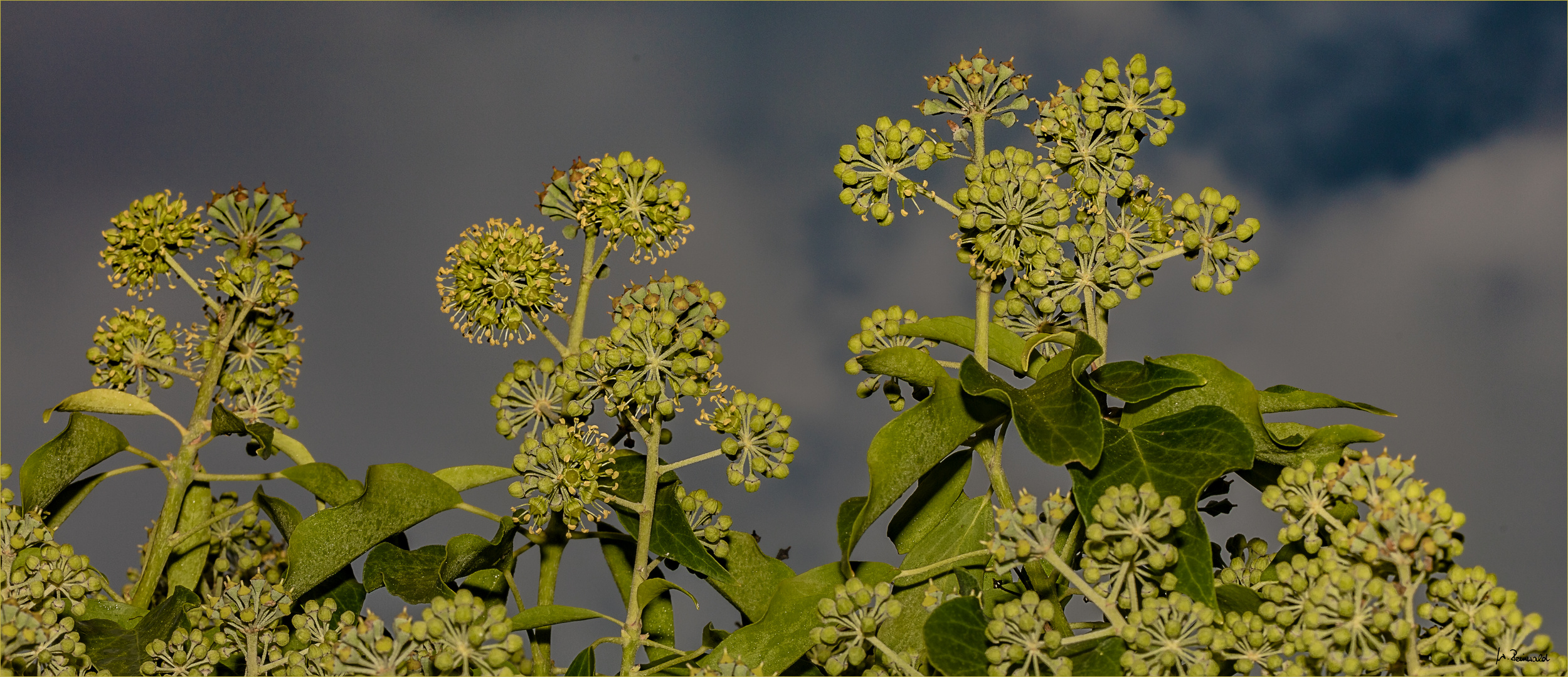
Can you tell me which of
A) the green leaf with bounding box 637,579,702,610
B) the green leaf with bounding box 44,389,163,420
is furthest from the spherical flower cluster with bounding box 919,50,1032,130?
the green leaf with bounding box 44,389,163,420

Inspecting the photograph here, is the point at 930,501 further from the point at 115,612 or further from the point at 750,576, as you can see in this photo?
the point at 115,612

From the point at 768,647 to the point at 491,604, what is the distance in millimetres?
589

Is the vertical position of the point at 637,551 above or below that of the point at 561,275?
below

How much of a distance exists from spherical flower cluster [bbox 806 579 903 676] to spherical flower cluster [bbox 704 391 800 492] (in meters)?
0.28

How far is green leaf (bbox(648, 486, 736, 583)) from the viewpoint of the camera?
2027 millimetres

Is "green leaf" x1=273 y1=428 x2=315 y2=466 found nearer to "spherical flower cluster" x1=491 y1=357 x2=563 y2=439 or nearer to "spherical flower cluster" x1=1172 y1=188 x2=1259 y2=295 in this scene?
"spherical flower cluster" x1=491 y1=357 x2=563 y2=439

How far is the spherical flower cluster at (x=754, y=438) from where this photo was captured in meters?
2.01

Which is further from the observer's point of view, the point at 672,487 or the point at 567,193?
the point at 567,193

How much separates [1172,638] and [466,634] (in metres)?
1.00

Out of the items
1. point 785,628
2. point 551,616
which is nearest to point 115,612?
point 551,616

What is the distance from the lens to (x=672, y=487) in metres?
2.12

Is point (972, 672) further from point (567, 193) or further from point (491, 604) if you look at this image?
point (567, 193)

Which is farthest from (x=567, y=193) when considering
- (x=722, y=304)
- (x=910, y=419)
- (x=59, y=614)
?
(x=59, y=614)

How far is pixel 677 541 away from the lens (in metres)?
2.05
